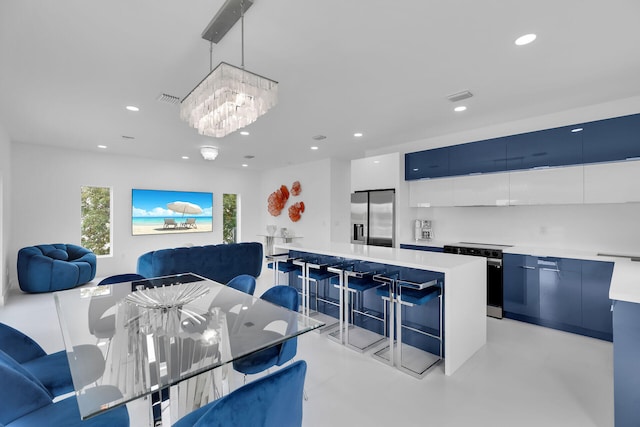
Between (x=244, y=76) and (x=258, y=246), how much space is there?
437 cm

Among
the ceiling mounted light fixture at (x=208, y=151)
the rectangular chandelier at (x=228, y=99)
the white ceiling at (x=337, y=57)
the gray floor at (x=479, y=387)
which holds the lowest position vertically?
the gray floor at (x=479, y=387)

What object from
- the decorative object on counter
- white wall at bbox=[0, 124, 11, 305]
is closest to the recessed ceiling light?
the decorative object on counter

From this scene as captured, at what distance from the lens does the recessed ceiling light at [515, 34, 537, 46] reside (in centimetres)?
213

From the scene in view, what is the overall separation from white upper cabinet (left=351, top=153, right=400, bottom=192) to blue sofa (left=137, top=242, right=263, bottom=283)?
2370 mm

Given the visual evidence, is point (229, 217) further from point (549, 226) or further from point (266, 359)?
point (549, 226)

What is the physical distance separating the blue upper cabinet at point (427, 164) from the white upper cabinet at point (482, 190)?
0.28 m

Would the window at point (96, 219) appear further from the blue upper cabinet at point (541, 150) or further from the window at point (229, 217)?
the blue upper cabinet at point (541, 150)

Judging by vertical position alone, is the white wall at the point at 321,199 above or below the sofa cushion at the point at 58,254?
above

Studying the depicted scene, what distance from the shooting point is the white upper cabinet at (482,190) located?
13.4 feet

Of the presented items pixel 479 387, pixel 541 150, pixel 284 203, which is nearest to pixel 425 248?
pixel 541 150

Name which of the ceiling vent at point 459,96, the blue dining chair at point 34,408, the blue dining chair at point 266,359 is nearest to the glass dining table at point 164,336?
the blue dining chair at point 34,408

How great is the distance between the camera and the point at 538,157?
147 inches

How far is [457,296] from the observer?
2.64 metres

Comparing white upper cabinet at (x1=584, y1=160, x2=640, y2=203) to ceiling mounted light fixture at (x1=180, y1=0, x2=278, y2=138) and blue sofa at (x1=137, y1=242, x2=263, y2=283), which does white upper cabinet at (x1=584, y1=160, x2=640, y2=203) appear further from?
blue sofa at (x1=137, y1=242, x2=263, y2=283)
